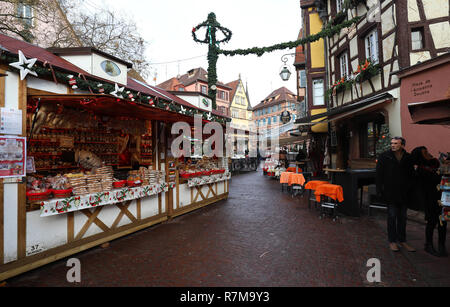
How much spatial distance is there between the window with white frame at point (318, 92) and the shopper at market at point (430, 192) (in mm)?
9821

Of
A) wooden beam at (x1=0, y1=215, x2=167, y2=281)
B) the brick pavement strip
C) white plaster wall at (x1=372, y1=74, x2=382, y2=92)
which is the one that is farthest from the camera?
white plaster wall at (x1=372, y1=74, x2=382, y2=92)

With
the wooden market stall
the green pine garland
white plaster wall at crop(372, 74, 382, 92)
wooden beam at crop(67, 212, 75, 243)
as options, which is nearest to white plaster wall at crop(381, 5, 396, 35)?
the green pine garland

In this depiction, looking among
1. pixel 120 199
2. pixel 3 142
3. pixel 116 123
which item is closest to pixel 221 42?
pixel 116 123

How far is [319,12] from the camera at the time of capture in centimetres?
1225

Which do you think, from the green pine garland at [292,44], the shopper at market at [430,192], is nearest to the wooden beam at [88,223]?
the shopper at market at [430,192]

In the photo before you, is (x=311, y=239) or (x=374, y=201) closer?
(x=311, y=239)

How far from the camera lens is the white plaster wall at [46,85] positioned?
3.61m

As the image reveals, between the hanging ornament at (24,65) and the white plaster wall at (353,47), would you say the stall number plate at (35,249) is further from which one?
the white plaster wall at (353,47)

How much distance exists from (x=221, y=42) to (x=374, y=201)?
8.30 meters

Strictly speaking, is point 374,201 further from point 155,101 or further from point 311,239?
point 155,101

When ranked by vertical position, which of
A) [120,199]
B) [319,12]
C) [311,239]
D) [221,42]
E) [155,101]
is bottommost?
[311,239]

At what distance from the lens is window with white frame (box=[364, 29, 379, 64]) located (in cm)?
866

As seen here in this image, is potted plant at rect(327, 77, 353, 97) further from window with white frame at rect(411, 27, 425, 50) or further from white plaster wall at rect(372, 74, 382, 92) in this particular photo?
window with white frame at rect(411, 27, 425, 50)

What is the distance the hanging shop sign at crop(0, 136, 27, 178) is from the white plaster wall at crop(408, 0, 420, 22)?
1019 centimetres
